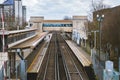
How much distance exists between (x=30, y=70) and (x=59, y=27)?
276ft

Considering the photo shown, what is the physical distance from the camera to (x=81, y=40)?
59.8 m

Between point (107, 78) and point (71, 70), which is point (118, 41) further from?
point (107, 78)

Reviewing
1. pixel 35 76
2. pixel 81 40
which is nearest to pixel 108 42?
pixel 35 76

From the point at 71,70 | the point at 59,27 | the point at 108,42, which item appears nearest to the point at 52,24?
the point at 59,27

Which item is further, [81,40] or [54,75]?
[81,40]

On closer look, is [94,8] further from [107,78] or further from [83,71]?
[107,78]

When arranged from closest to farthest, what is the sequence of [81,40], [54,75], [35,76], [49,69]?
1. [35,76]
2. [54,75]
3. [49,69]
4. [81,40]

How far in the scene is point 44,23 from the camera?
370 feet

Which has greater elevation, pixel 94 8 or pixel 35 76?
pixel 94 8

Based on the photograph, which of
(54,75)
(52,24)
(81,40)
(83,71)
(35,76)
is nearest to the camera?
(35,76)

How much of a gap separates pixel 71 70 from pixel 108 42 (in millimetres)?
9707

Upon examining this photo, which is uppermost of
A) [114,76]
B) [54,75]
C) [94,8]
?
[94,8]

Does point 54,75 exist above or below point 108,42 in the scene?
below

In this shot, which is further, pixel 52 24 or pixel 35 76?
pixel 52 24
